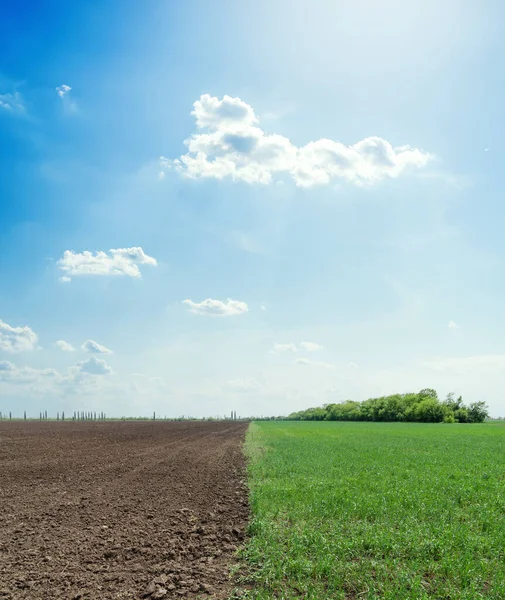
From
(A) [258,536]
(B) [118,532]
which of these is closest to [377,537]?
(A) [258,536]

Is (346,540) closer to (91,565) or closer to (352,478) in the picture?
(91,565)

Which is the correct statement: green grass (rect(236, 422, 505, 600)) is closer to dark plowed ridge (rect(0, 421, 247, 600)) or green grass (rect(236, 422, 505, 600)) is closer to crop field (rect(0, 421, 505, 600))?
crop field (rect(0, 421, 505, 600))

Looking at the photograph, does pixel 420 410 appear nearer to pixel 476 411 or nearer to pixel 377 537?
pixel 476 411

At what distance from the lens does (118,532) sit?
38.0 ft

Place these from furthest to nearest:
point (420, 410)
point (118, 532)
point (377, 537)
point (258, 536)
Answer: point (420, 410) → point (118, 532) → point (258, 536) → point (377, 537)

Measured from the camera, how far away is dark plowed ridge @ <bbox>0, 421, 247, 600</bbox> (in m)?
8.45

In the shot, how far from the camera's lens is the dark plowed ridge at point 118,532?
845 centimetres

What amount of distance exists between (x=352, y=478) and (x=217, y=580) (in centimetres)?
1094

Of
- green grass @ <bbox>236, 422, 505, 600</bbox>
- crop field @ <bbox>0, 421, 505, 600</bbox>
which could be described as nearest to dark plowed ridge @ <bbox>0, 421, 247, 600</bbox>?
crop field @ <bbox>0, 421, 505, 600</bbox>

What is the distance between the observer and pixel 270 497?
599 inches

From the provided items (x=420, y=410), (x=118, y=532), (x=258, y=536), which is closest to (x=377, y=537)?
(x=258, y=536)

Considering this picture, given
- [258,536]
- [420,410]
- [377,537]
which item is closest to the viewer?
[377,537]

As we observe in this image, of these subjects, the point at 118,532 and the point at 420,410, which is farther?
the point at 420,410

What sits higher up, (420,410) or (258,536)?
(258,536)
